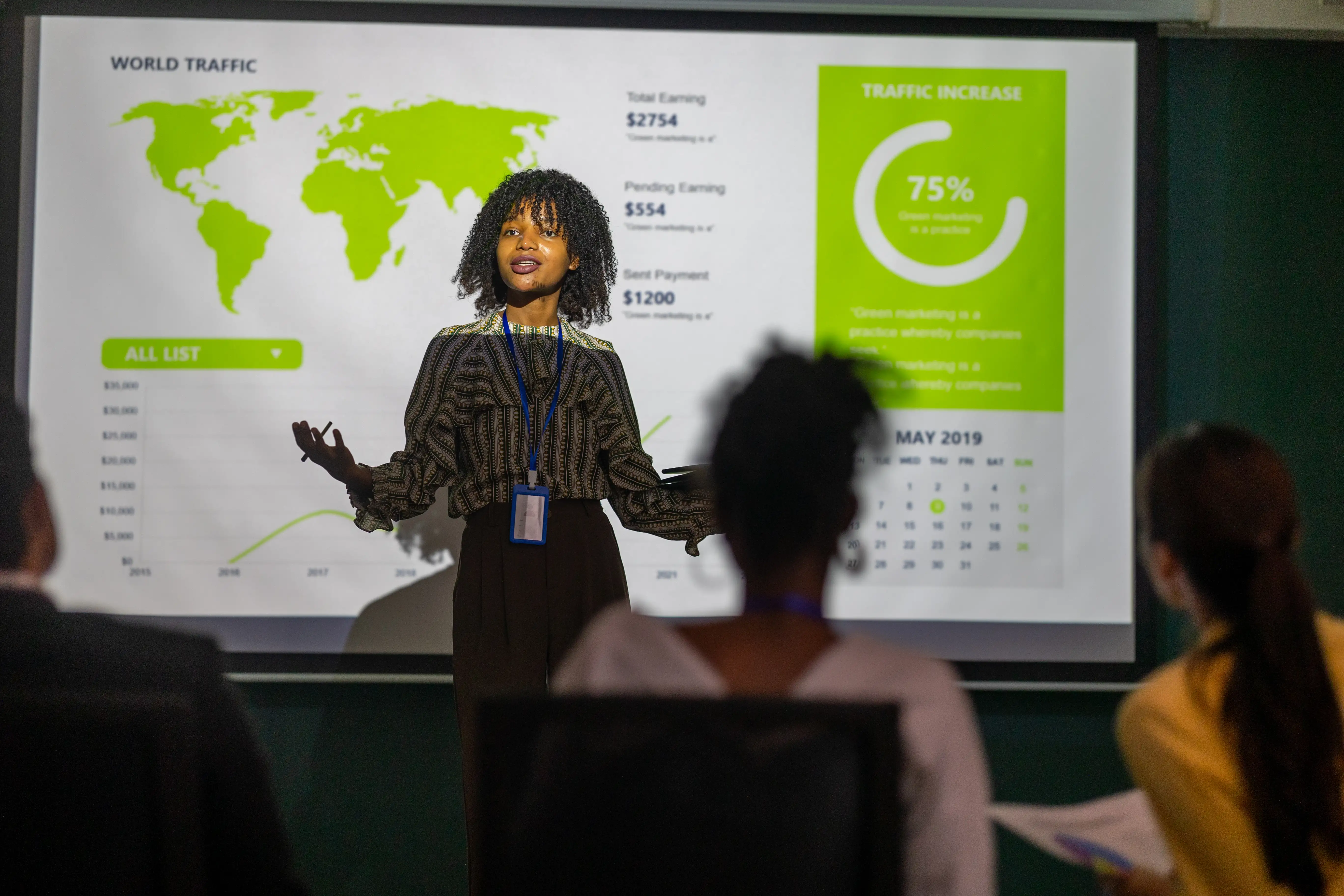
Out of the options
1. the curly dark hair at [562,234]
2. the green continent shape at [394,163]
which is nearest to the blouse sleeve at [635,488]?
the curly dark hair at [562,234]

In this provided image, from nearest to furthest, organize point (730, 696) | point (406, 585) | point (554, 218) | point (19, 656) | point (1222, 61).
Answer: point (730, 696)
point (19, 656)
point (554, 218)
point (406, 585)
point (1222, 61)

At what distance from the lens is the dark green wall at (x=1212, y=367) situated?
2.87 m

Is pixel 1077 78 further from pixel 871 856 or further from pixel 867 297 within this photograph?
pixel 871 856

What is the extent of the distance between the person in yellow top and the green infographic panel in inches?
65.9

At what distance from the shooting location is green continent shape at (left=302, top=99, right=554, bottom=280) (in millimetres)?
2820

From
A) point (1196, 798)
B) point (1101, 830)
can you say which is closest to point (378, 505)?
point (1101, 830)

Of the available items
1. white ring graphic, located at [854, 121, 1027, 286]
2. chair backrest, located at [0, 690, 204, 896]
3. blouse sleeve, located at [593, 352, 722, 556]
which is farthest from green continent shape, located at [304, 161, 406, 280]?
chair backrest, located at [0, 690, 204, 896]

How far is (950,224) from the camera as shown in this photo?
2859 mm

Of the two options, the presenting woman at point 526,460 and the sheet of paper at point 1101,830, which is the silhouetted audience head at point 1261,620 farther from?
the presenting woman at point 526,460

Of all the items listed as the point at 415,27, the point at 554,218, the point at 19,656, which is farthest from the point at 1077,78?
the point at 19,656

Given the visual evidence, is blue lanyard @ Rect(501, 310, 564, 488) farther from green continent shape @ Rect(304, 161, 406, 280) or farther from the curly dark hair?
green continent shape @ Rect(304, 161, 406, 280)

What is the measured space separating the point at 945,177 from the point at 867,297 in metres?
0.38

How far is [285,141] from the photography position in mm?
2824

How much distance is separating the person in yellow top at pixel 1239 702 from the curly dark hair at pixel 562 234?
1.62 metres
